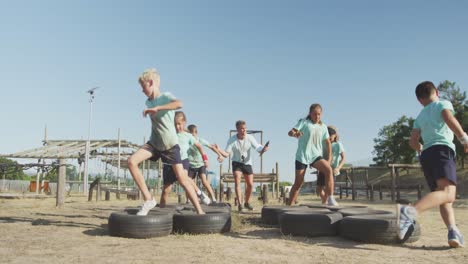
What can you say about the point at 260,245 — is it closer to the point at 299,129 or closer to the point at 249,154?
the point at 299,129

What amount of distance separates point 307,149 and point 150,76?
10.5 ft

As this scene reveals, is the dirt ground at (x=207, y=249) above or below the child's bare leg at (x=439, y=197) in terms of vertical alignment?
below

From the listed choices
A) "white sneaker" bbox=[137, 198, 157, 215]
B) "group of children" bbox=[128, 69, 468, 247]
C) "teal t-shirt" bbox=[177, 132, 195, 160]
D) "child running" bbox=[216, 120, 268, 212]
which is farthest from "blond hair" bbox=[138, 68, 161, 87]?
"child running" bbox=[216, 120, 268, 212]

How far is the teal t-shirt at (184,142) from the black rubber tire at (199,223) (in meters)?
2.52

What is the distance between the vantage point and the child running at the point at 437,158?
3941 mm

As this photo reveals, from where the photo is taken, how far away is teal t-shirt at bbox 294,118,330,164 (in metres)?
7.07

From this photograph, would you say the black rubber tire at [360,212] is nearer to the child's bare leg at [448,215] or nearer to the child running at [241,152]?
the child's bare leg at [448,215]

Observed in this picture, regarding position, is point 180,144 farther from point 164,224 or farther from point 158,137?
point 164,224

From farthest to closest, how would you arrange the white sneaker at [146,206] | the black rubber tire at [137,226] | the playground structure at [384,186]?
the playground structure at [384,186] → the white sneaker at [146,206] → the black rubber tire at [137,226]

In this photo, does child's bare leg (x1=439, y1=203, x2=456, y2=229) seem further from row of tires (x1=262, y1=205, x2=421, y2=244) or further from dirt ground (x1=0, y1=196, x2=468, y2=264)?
row of tires (x1=262, y1=205, x2=421, y2=244)

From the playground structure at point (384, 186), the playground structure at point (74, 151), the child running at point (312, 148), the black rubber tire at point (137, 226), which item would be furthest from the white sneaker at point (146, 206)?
the playground structure at point (74, 151)

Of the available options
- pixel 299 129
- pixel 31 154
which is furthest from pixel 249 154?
pixel 31 154

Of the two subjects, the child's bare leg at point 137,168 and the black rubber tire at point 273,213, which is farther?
the black rubber tire at point 273,213

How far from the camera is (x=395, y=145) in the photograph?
49.7 metres
